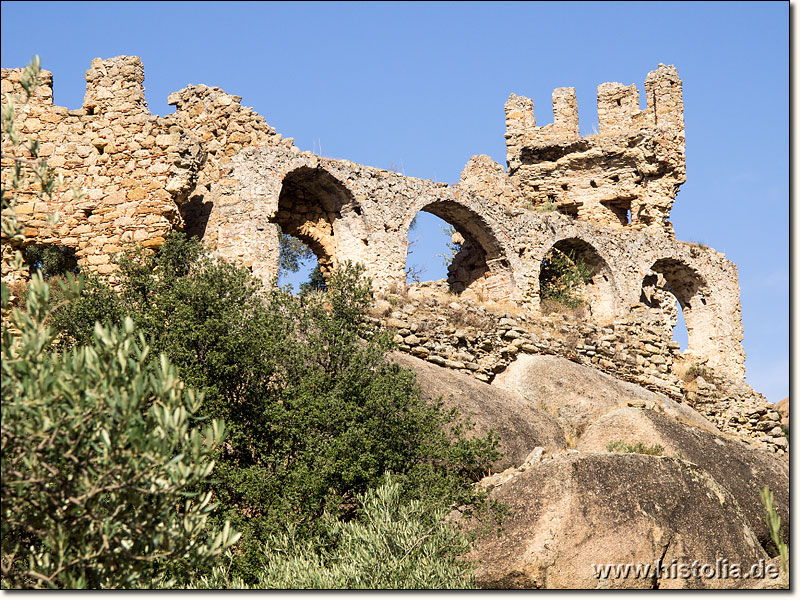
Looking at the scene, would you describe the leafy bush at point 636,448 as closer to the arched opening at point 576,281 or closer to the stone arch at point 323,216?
the stone arch at point 323,216

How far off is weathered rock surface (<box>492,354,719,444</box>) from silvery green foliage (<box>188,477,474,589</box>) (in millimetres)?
7300

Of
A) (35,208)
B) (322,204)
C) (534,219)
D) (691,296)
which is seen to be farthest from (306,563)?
(691,296)

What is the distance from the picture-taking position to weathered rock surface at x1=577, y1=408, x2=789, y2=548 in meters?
19.9

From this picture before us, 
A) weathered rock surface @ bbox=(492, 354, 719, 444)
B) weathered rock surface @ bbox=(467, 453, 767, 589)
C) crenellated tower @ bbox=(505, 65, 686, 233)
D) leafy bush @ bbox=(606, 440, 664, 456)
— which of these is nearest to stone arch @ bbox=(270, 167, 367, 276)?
weathered rock surface @ bbox=(492, 354, 719, 444)

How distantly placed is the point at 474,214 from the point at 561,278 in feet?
13.3

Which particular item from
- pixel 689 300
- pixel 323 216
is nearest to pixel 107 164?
pixel 323 216

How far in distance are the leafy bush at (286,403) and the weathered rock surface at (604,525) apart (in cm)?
99

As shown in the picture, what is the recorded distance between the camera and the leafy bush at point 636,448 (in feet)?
63.9

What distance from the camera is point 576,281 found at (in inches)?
1215

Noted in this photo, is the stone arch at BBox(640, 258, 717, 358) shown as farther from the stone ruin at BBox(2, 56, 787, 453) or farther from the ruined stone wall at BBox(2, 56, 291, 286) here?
the ruined stone wall at BBox(2, 56, 291, 286)

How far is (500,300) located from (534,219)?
2822 mm

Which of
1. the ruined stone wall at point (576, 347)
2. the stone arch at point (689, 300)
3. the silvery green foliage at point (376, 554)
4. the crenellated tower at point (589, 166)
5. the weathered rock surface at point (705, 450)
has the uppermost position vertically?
the crenellated tower at point (589, 166)

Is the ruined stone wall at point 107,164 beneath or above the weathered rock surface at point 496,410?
above

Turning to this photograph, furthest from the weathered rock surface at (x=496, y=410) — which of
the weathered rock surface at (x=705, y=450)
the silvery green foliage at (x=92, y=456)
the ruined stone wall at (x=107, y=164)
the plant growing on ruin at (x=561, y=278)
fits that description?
the silvery green foliage at (x=92, y=456)
